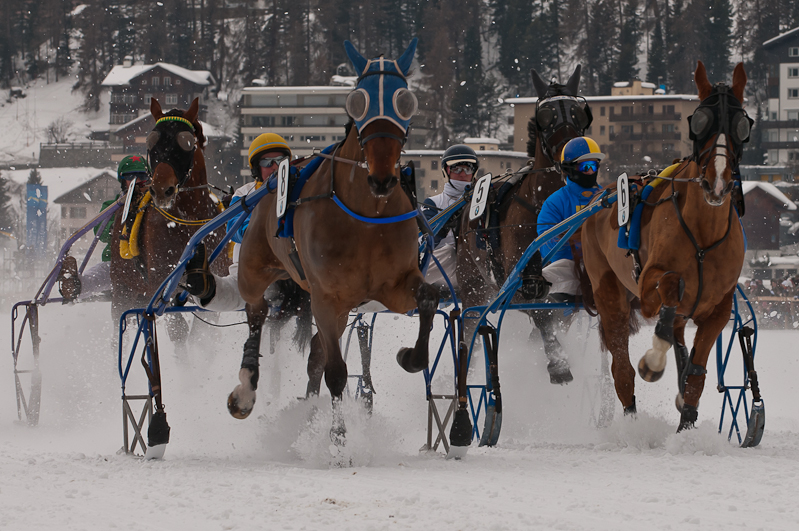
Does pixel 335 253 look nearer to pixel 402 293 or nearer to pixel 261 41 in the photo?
pixel 402 293

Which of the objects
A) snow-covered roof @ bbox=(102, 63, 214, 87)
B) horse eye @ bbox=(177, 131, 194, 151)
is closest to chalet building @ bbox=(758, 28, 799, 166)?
snow-covered roof @ bbox=(102, 63, 214, 87)

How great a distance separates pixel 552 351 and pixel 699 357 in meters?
1.73

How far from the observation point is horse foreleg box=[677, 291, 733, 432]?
5.76m

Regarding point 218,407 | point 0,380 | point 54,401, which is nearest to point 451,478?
point 218,407

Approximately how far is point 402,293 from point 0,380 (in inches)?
264

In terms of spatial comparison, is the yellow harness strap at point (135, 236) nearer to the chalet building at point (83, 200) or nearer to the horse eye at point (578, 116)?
the horse eye at point (578, 116)

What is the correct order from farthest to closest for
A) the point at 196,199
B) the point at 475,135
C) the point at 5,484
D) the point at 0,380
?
1. the point at 475,135
2. the point at 0,380
3. the point at 196,199
4. the point at 5,484

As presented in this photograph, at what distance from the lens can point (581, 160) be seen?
7039 mm

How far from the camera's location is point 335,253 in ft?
17.5

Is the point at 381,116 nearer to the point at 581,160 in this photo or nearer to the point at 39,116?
the point at 581,160

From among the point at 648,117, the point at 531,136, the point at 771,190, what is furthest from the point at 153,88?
the point at 531,136

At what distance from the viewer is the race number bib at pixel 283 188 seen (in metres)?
5.70

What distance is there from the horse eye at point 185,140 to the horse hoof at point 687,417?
3.83 metres

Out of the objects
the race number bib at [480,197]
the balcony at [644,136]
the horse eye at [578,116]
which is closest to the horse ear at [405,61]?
the race number bib at [480,197]
